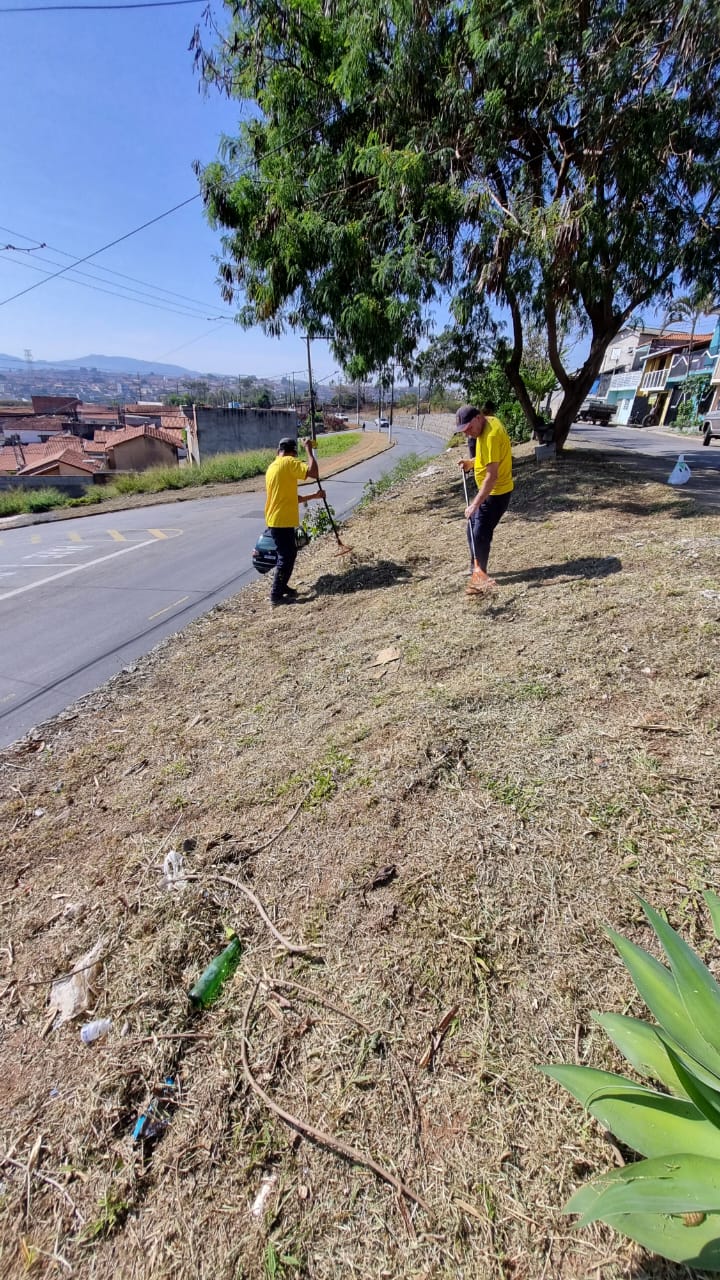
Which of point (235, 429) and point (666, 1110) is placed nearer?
point (666, 1110)

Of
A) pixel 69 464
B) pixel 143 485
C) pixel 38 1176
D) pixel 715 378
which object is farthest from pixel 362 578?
pixel 69 464

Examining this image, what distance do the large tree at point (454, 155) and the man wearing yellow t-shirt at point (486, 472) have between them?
11.7ft

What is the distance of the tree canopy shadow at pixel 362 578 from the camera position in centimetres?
639

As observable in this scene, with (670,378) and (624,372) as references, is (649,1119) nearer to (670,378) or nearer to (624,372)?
(670,378)

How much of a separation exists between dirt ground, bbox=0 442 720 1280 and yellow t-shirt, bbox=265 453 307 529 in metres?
2.58

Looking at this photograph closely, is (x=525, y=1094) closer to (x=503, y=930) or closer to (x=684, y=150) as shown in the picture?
(x=503, y=930)

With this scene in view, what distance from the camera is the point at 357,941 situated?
2.00m

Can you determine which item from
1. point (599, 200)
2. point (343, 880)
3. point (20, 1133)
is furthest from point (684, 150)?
point (20, 1133)

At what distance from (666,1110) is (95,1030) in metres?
1.77

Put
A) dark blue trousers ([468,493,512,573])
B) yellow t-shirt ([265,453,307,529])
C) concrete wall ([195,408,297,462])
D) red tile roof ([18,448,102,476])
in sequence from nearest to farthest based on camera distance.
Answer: dark blue trousers ([468,493,512,573]), yellow t-shirt ([265,453,307,529]), concrete wall ([195,408,297,462]), red tile roof ([18,448,102,476])

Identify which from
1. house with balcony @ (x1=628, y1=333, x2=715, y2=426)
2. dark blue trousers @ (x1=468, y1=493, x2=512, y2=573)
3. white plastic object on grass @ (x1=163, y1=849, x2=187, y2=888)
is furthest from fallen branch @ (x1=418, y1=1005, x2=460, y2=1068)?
house with balcony @ (x1=628, y1=333, x2=715, y2=426)

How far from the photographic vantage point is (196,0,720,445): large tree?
668 cm

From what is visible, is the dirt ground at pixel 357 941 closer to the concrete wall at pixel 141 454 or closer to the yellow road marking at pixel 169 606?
the yellow road marking at pixel 169 606

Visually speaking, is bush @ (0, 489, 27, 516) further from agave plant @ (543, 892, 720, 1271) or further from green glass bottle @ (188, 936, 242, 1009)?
agave plant @ (543, 892, 720, 1271)
